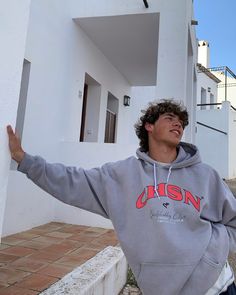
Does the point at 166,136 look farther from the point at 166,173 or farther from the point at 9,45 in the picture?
the point at 9,45

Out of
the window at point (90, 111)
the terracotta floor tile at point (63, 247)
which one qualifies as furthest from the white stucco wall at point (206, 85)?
the terracotta floor tile at point (63, 247)

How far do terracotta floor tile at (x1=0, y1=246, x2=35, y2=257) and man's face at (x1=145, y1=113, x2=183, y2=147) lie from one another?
1981mm

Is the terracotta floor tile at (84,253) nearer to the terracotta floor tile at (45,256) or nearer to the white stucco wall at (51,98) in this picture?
the terracotta floor tile at (45,256)

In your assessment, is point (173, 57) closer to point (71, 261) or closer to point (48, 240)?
point (48, 240)

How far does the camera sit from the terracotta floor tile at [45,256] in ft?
9.19

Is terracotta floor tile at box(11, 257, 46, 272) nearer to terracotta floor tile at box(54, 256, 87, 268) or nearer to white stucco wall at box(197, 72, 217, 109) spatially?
terracotta floor tile at box(54, 256, 87, 268)

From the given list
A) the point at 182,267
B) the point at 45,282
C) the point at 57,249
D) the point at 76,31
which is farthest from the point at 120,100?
the point at 182,267

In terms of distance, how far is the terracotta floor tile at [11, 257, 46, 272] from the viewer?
2.53m

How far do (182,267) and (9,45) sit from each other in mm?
1290

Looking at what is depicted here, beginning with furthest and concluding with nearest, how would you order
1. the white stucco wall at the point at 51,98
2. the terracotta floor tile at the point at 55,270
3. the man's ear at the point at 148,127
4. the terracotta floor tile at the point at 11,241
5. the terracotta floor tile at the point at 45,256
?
the white stucco wall at the point at 51,98 < the terracotta floor tile at the point at 11,241 < the terracotta floor tile at the point at 45,256 < the terracotta floor tile at the point at 55,270 < the man's ear at the point at 148,127

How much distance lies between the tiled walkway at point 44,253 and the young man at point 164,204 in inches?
39.2

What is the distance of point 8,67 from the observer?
4.79 feet

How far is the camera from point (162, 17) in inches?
180

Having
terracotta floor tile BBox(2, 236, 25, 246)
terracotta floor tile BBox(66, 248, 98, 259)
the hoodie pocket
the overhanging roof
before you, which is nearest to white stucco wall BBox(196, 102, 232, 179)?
the overhanging roof
